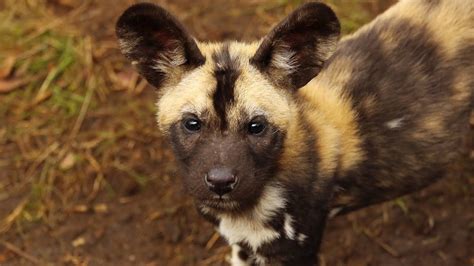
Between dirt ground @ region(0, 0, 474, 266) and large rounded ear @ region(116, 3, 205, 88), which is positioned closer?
large rounded ear @ region(116, 3, 205, 88)

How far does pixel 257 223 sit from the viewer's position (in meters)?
3.42

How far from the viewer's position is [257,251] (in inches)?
138

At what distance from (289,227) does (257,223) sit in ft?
0.45

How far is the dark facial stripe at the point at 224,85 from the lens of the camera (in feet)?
10.1

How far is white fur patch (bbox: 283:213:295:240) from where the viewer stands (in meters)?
3.40

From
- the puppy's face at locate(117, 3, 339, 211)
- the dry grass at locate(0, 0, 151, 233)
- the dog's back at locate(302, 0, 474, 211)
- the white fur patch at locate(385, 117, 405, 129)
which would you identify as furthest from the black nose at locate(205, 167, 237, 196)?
the dry grass at locate(0, 0, 151, 233)

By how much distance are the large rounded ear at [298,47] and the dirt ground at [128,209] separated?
1404 mm

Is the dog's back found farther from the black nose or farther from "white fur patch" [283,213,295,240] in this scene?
the black nose

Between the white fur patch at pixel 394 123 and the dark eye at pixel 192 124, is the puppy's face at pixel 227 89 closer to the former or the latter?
the dark eye at pixel 192 124

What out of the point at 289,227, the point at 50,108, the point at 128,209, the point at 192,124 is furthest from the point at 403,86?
the point at 50,108

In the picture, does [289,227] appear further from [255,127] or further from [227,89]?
[227,89]

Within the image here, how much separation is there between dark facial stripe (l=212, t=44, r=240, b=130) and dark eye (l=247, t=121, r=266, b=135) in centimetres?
10

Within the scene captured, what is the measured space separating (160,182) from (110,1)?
4.94 ft

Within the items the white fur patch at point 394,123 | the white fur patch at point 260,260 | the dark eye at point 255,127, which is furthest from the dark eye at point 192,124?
the white fur patch at point 394,123
